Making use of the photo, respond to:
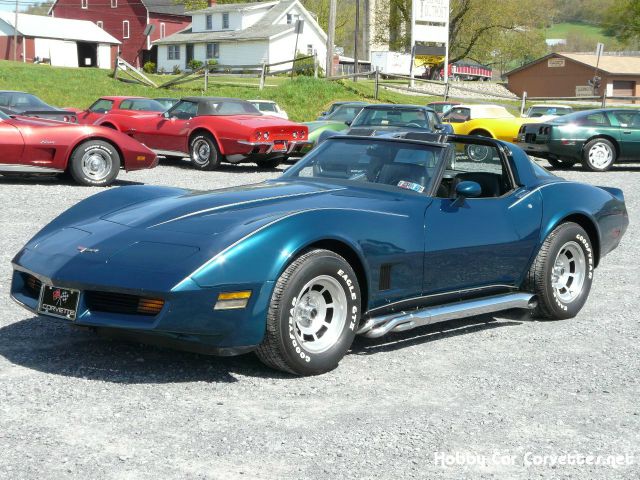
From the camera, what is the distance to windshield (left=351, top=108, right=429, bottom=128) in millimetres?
17203

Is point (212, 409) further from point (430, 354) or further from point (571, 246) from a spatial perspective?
point (571, 246)

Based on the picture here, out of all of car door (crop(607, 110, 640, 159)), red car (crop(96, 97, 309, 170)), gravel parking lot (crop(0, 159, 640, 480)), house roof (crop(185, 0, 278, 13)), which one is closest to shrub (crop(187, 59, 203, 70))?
house roof (crop(185, 0, 278, 13))

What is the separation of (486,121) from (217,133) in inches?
324

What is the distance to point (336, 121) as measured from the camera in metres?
20.3

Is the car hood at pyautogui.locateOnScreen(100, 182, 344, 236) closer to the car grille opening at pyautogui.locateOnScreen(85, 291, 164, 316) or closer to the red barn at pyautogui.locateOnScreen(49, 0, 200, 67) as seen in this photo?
the car grille opening at pyautogui.locateOnScreen(85, 291, 164, 316)

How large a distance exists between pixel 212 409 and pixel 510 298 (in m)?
2.53

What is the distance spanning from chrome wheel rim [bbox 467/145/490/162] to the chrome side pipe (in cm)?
100

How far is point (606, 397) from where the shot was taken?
15.4 feet

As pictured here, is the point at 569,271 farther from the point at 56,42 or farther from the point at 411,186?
the point at 56,42

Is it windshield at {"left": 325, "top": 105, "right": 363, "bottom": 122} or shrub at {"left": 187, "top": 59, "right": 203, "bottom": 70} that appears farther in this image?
shrub at {"left": 187, "top": 59, "right": 203, "bottom": 70}

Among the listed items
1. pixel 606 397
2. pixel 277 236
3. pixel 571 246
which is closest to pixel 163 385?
pixel 277 236

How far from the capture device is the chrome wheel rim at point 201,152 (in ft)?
57.2

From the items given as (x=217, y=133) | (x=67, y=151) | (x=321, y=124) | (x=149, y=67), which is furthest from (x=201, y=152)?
(x=149, y=67)

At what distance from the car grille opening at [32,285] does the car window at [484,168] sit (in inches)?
111
